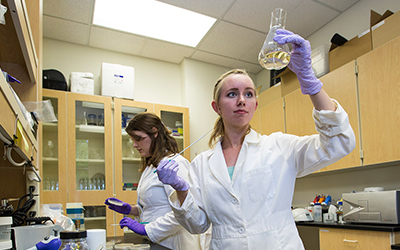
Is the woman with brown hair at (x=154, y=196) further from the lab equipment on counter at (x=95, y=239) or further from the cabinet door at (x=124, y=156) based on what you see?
the cabinet door at (x=124, y=156)

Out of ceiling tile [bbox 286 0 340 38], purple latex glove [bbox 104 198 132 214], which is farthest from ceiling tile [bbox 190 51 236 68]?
purple latex glove [bbox 104 198 132 214]

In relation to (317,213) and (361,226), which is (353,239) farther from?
(317,213)

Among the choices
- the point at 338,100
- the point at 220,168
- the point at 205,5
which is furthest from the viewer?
the point at 205,5

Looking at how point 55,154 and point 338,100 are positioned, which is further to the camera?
point 55,154

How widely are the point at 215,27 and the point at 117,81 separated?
4.13 ft

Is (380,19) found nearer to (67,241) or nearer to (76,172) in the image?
(67,241)

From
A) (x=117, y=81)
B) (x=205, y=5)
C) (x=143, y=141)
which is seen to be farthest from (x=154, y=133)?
(x=117, y=81)

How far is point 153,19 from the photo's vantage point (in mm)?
3227

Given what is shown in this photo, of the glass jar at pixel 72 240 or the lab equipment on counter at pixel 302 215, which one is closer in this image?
the glass jar at pixel 72 240

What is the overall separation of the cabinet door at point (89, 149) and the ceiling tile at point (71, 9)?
79 cm

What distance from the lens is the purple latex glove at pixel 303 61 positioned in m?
0.96

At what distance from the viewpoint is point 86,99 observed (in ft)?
10.8

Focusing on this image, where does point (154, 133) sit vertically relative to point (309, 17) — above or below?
Result: below

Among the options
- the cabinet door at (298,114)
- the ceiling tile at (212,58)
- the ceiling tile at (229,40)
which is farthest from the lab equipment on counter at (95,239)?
the ceiling tile at (212,58)
